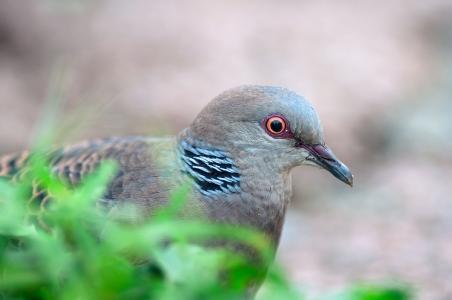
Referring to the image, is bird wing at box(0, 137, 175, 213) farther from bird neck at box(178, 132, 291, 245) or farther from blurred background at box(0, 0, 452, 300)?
blurred background at box(0, 0, 452, 300)

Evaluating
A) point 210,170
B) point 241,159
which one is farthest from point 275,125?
point 210,170

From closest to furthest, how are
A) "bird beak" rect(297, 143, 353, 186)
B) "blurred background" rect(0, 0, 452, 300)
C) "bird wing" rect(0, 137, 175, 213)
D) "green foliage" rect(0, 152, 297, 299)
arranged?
1. "green foliage" rect(0, 152, 297, 299)
2. "bird wing" rect(0, 137, 175, 213)
3. "bird beak" rect(297, 143, 353, 186)
4. "blurred background" rect(0, 0, 452, 300)

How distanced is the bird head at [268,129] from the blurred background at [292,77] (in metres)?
2.89

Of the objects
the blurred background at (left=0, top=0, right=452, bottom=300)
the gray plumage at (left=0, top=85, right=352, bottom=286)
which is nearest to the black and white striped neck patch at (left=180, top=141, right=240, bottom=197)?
the gray plumage at (left=0, top=85, right=352, bottom=286)

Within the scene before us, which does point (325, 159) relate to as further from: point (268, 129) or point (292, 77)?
point (292, 77)

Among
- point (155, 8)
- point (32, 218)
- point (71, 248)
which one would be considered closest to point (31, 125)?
point (155, 8)

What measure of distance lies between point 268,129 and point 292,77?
14.4 feet

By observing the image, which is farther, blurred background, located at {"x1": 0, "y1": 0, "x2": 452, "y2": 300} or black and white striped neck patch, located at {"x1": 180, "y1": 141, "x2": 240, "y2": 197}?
blurred background, located at {"x1": 0, "y1": 0, "x2": 452, "y2": 300}

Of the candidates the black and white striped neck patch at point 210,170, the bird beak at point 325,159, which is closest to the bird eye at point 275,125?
the bird beak at point 325,159

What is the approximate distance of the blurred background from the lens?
800 centimetres

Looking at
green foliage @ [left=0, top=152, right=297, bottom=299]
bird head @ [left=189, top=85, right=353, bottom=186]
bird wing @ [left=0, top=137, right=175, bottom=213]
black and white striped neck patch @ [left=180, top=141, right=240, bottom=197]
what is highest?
bird head @ [left=189, top=85, right=353, bottom=186]

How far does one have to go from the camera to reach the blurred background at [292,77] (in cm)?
800

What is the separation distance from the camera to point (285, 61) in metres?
8.95

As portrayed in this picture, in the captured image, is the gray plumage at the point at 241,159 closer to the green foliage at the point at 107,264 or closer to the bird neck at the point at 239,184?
the bird neck at the point at 239,184
